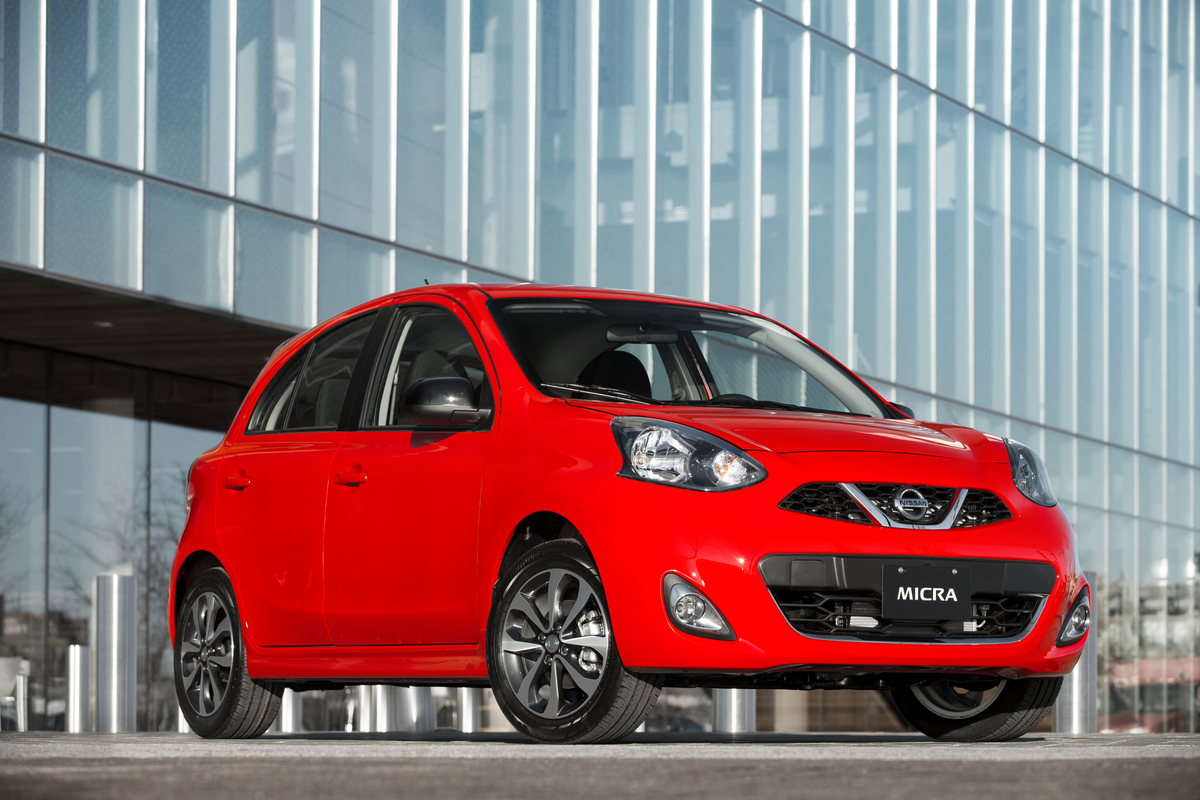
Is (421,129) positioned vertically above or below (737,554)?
above

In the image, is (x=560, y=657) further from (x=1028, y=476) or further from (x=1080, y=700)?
(x=1080, y=700)

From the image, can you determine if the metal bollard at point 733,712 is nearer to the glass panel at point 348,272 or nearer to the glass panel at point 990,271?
the glass panel at point 348,272

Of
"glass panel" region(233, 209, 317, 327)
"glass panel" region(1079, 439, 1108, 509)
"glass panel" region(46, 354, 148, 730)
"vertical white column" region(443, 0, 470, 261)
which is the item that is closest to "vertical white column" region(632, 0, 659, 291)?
"vertical white column" region(443, 0, 470, 261)

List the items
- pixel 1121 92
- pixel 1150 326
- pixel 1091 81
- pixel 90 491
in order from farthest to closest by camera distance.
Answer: pixel 1150 326 < pixel 1121 92 < pixel 1091 81 < pixel 90 491

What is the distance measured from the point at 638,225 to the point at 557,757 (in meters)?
14.9

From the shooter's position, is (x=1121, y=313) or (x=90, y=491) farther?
(x=1121, y=313)

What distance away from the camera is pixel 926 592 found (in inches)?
227

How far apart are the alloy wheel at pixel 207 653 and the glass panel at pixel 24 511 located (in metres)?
8.16

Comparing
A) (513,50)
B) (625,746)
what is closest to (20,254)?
(513,50)

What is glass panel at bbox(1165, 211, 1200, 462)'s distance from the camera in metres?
32.5

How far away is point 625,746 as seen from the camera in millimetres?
5656

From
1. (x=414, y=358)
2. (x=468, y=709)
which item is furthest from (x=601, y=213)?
(x=414, y=358)

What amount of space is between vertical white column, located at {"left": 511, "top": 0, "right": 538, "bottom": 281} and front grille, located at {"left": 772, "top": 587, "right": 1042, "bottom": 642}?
458 inches

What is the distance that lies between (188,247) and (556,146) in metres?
5.17
